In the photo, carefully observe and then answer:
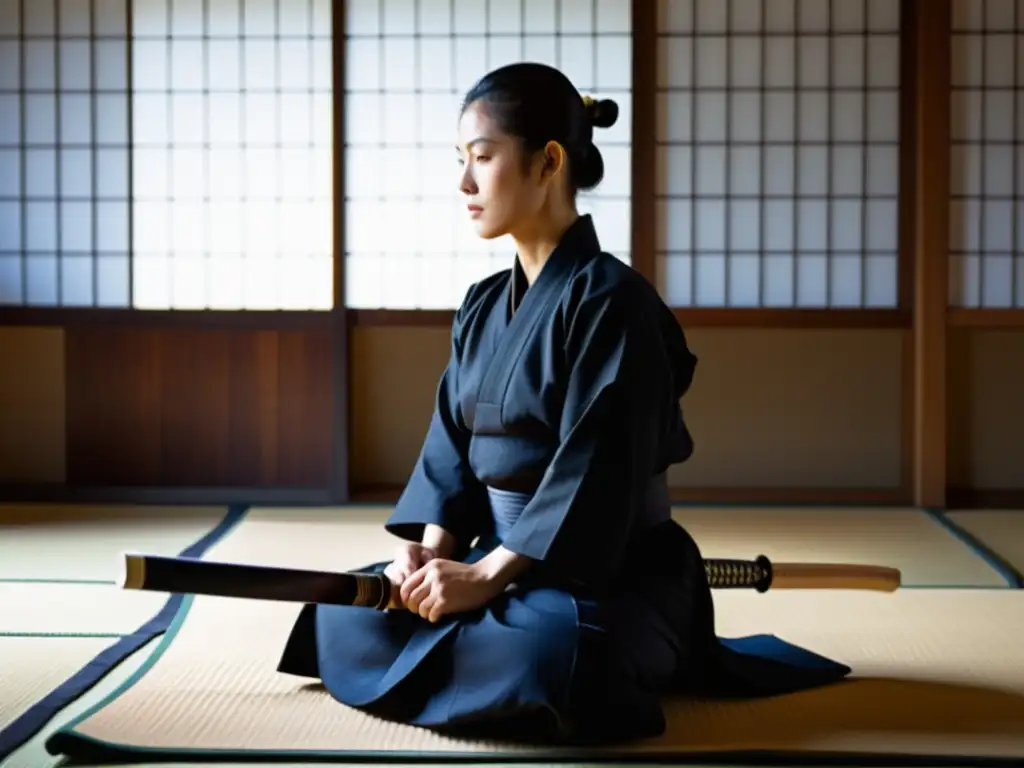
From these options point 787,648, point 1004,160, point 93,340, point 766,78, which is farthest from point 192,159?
point 787,648

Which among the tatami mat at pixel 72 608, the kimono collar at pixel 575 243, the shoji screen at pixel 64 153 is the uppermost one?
the shoji screen at pixel 64 153

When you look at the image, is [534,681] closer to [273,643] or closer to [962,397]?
[273,643]

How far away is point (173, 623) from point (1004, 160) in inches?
144

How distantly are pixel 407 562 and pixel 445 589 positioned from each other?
163mm

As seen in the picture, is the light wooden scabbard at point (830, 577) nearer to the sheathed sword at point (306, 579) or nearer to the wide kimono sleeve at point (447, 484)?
the sheathed sword at point (306, 579)

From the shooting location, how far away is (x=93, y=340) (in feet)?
18.0

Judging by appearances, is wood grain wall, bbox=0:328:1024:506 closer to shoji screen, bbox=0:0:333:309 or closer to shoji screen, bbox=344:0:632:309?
shoji screen, bbox=0:0:333:309

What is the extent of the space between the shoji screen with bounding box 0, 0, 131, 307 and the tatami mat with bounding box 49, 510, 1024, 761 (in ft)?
7.87

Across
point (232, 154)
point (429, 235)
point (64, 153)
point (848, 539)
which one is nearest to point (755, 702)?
point (848, 539)

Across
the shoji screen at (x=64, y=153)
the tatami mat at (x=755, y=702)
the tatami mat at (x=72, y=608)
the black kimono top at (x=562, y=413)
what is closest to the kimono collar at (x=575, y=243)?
the black kimono top at (x=562, y=413)

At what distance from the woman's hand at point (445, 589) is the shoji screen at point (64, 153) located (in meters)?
3.48

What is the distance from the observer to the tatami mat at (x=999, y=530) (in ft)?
14.1

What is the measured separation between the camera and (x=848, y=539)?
4.55 metres

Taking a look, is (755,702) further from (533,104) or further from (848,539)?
(848,539)
